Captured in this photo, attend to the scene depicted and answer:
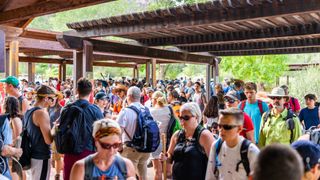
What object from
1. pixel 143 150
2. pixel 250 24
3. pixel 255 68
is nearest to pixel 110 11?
pixel 255 68

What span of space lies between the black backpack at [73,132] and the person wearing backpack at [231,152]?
1.45 meters

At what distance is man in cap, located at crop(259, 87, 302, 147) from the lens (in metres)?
4.44

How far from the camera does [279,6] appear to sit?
561 cm

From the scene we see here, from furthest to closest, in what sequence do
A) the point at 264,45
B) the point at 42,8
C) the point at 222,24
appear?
the point at 264,45 < the point at 222,24 < the point at 42,8

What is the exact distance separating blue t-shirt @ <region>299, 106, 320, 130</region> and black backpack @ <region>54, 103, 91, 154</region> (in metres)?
4.29

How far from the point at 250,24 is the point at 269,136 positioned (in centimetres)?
370

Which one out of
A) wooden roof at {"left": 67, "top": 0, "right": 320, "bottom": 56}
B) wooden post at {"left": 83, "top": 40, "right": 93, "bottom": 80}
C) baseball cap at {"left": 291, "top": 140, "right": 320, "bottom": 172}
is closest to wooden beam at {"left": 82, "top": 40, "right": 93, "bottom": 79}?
wooden post at {"left": 83, "top": 40, "right": 93, "bottom": 80}

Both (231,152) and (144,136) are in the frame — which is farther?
(144,136)

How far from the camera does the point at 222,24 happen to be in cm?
718

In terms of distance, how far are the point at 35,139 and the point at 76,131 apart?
60 cm

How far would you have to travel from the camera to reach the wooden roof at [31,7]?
203 inches

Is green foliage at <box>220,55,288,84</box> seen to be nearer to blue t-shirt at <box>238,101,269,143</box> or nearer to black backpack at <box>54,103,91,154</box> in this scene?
blue t-shirt at <box>238,101,269,143</box>

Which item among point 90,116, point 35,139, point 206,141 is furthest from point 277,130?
point 35,139

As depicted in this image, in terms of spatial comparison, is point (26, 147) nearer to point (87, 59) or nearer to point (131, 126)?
point (131, 126)
